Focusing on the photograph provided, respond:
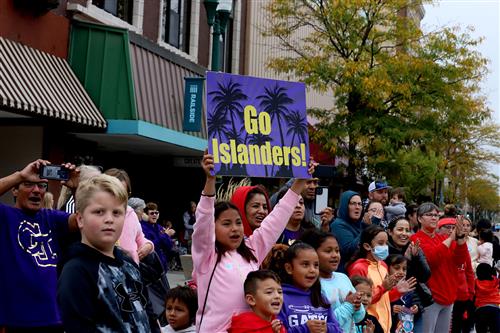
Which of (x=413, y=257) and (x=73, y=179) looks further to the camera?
(x=413, y=257)

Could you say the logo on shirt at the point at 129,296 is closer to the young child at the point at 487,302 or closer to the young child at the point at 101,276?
the young child at the point at 101,276

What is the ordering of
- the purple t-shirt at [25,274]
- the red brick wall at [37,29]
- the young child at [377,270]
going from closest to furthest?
the purple t-shirt at [25,274] → the young child at [377,270] → the red brick wall at [37,29]

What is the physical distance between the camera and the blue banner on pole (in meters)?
16.3

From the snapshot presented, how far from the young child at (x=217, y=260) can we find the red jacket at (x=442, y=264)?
4398 mm

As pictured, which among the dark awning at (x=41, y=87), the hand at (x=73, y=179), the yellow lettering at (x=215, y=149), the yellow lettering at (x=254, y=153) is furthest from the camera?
the dark awning at (x=41, y=87)

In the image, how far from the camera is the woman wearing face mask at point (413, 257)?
320 inches

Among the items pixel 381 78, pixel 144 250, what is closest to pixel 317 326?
pixel 144 250

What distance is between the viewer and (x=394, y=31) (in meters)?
21.1

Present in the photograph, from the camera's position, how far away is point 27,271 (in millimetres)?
4680

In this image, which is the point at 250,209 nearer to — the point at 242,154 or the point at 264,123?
the point at 242,154

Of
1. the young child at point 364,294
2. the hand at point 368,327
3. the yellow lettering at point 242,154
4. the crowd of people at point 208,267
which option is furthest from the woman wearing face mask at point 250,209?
the hand at point 368,327

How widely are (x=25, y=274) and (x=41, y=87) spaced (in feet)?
27.7

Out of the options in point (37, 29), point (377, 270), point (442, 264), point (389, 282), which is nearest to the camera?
point (389, 282)

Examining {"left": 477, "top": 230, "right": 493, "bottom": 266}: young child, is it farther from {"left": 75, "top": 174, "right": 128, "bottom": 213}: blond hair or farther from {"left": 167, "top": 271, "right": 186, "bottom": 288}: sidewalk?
{"left": 75, "top": 174, "right": 128, "bottom": 213}: blond hair
